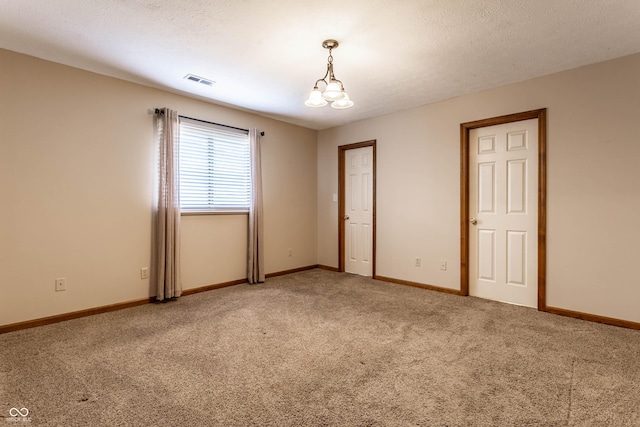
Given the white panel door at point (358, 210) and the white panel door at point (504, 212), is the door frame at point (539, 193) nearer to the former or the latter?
the white panel door at point (504, 212)

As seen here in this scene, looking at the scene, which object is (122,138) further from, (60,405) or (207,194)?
(60,405)

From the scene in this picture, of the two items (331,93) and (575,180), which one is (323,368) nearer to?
(331,93)

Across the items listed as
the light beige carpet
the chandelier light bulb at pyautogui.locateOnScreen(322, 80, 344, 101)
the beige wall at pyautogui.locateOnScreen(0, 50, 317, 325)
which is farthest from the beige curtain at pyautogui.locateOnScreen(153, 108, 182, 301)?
the chandelier light bulb at pyautogui.locateOnScreen(322, 80, 344, 101)

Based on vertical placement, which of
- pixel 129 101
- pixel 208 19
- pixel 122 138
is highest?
pixel 208 19

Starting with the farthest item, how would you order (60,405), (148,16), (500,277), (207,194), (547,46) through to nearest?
(207,194)
(500,277)
(547,46)
(148,16)
(60,405)

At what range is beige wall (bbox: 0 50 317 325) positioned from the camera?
2859mm

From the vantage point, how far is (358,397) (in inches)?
72.3

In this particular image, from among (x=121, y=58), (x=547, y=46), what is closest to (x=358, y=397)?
(x=547, y=46)

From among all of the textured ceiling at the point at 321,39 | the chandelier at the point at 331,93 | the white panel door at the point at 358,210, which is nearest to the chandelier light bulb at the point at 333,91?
the chandelier at the point at 331,93

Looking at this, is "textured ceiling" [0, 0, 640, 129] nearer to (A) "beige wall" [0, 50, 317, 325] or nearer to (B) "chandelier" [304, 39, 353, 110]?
(B) "chandelier" [304, 39, 353, 110]

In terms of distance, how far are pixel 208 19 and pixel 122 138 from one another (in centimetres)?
181

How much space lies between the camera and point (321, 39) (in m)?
2.66

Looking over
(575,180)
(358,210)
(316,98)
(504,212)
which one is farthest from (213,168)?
(575,180)

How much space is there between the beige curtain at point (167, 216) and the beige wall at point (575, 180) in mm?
3089
